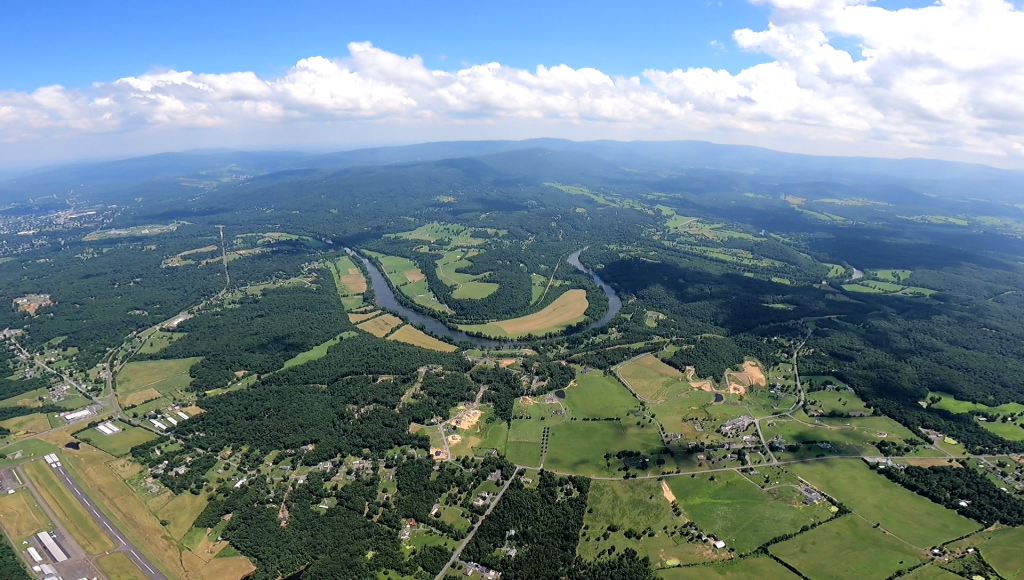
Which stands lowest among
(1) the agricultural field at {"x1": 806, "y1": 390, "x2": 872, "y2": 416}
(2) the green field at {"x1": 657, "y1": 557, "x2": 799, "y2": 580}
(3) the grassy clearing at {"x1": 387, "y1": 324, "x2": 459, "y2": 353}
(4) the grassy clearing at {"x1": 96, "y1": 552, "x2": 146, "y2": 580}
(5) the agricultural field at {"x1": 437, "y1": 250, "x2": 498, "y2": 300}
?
(2) the green field at {"x1": 657, "y1": 557, "x2": 799, "y2": 580}

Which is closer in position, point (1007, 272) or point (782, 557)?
point (782, 557)

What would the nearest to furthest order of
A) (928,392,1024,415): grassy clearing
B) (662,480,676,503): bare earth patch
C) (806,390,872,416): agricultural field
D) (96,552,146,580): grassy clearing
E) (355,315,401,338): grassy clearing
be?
(96,552,146,580): grassy clearing → (662,480,676,503): bare earth patch → (928,392,1024,415): grassy clearing → (806,390,872,416): agricultural field → (355,315,401,338): grassy clearing

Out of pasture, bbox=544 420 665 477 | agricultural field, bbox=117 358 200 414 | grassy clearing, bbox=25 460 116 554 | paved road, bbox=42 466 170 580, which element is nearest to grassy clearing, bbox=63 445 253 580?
paved road, bbox=42 466 170 580

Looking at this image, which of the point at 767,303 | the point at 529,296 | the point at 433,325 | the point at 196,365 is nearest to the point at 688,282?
the point at 767,303

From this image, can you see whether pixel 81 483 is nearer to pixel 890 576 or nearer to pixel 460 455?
pixel 460 455

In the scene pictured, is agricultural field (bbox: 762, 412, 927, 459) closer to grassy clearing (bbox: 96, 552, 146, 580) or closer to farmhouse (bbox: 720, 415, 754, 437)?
farmhouse (bbox: 720, 415, 754, 437)

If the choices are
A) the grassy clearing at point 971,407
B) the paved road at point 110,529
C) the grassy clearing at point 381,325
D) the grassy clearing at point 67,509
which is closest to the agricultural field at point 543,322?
the grassy clearing at point 381,325

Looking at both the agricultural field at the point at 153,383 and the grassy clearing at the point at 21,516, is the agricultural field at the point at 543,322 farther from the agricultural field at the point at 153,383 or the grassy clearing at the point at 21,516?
the grassy clearing at the point at 21,516
